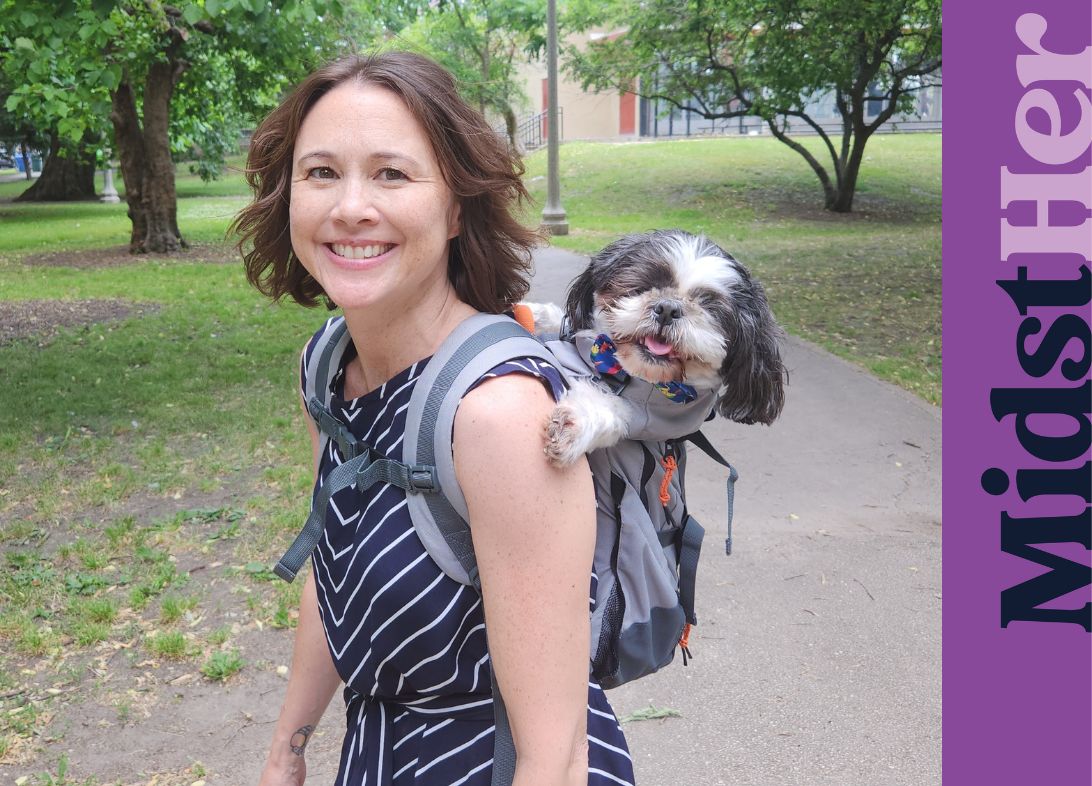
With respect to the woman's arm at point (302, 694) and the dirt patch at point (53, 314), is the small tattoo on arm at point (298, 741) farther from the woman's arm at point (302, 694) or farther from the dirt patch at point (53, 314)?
the dirt patch at point (53, 314)

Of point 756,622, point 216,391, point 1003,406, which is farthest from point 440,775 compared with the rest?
point 216,391

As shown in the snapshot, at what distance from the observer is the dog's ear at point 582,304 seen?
1956mm

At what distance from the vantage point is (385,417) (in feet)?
5.16

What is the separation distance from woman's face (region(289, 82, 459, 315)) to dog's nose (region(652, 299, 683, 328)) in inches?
15.4

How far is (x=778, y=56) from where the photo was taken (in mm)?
20359

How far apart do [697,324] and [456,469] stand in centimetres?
57

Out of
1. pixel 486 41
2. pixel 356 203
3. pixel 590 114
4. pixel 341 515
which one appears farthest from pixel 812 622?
pixel 590 114

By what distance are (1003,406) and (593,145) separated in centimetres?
3032

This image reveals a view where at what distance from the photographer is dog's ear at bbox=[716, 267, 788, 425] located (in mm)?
1747

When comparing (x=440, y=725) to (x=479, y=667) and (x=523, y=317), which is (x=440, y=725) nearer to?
(x=479, y=667)

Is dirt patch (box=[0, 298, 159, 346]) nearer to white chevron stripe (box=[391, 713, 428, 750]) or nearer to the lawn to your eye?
the lawn

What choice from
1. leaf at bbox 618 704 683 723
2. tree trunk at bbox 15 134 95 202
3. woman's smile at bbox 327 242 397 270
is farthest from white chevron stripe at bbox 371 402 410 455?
tree trunk at bbox 15 134 95 202

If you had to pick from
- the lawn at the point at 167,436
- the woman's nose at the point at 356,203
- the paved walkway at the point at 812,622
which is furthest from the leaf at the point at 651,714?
the woman's nose at the point at 356,203

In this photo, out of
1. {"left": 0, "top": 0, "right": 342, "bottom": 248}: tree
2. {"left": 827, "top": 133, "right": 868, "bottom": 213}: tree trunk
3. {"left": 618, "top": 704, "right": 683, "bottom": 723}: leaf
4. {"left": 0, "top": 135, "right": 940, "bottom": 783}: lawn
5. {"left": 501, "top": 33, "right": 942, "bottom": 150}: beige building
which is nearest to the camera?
{"left": 618, "top": 704, "right": 683, "bottom": 723}: leaf
